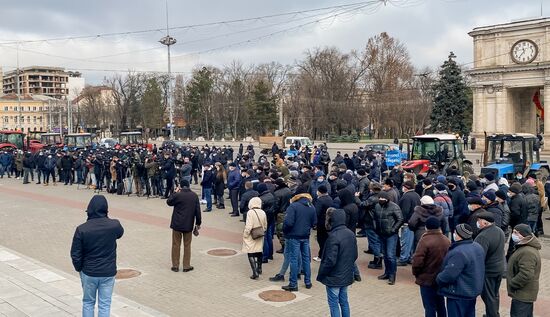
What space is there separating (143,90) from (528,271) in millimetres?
100084

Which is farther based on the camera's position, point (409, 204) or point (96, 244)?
point (409, 204)

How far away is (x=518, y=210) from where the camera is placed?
1095 cm

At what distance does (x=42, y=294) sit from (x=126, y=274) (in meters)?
1.93

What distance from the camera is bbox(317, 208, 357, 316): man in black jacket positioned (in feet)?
23.1

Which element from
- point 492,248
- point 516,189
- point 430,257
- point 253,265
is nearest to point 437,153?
point 516,189

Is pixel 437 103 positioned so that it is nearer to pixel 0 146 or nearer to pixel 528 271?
pixel 0 146

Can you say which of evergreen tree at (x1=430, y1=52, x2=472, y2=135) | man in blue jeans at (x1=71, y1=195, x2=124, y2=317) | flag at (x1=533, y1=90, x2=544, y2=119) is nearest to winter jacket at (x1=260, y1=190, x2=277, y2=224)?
man in blue jeans at (x1=71, y1=195, x2=124, y2=317)

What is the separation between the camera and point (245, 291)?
9.42 metres

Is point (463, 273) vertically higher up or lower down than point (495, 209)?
lower down

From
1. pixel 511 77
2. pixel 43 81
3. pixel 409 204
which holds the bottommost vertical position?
pixel 409 204

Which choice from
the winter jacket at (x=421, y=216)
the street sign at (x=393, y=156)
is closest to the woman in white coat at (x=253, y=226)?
the winter jacket at (x=421, y=216)

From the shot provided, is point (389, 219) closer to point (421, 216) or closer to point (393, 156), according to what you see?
point (421, 216)

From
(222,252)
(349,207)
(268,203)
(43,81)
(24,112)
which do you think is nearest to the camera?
(349,207)

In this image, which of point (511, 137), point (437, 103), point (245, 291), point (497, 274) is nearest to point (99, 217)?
point (245, 291)
